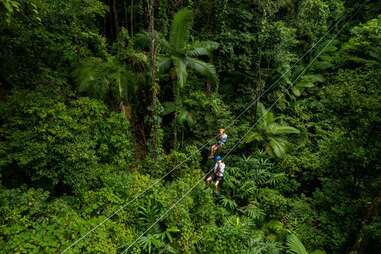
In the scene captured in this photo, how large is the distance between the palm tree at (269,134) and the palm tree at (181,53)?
225cm

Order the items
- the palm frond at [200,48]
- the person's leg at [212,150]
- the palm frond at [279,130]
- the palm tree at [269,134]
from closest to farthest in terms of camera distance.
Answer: the person's leg at [212,150]
the palm frond at [200,48]
the palm tree at [269,134]
the palm frond at [279,130]

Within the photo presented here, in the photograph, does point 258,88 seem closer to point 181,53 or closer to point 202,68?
point 202,68

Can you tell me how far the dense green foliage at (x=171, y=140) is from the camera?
5.93 meters

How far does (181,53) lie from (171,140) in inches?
108

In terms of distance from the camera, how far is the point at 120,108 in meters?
9.11

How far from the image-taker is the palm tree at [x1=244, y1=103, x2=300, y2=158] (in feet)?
35.4

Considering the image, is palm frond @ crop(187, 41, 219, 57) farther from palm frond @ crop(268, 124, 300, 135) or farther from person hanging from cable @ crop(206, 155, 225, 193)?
person hanging from cable @ crop(206, 155, 225, 193)

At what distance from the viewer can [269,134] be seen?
432 inches

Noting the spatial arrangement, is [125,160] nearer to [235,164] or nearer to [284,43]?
[235,164]

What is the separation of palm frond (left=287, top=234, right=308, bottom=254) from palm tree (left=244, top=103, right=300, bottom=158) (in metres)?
3.40

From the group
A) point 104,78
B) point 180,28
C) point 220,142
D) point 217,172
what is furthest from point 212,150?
point 180,28

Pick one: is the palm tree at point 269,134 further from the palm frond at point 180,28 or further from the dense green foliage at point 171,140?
the palm frond at point 180,28

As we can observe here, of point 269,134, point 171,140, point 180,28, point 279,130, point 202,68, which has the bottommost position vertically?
point 171,140

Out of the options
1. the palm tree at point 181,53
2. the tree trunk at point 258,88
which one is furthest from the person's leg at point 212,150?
the tree trunk at point 258,88
